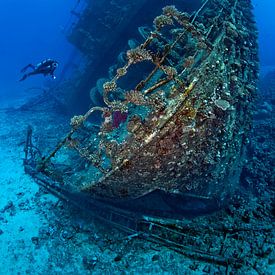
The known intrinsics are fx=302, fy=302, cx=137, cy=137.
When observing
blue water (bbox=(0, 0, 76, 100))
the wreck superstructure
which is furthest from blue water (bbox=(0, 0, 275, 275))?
the wreck superstructure

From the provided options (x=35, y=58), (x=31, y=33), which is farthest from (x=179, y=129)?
(x=31, y=33)

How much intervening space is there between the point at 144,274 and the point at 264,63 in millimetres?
31466

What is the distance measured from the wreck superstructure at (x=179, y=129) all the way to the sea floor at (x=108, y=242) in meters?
0.63

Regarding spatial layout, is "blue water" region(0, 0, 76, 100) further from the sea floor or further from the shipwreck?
the shipwreck

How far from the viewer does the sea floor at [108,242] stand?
5.05 m

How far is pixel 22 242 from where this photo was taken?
18.6 ft

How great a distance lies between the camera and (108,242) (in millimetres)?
5520

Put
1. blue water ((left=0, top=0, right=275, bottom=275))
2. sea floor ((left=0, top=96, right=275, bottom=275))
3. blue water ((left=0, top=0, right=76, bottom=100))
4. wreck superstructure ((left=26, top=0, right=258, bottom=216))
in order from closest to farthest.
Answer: wreck superstructure ((left=26, top=0, right=258, bottom=216)), sea floor ((left=0, top=96, right=275, bottom=275)), blue water ((left=0, top=0, right=275, bottom=275)), blue water ((left=0, top=0, right=76, bottom=100))

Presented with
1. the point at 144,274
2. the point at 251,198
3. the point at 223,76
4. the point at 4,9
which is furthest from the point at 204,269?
the point at 4,9

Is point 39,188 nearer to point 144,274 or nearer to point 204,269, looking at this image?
point 144,274

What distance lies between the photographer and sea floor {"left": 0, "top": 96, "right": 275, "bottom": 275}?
16.6 feet

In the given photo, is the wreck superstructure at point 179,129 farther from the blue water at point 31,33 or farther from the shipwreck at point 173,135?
the blue water at point 31,33

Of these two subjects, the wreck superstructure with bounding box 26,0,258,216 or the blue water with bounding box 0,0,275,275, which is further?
the blue water with bounding box 0,0,275,275

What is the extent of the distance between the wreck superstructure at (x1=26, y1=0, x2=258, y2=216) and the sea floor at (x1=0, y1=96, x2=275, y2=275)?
0.63 metres
